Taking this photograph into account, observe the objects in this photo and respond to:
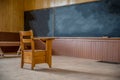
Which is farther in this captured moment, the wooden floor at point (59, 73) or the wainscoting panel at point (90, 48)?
the wainscoting panel at point (90, 48)

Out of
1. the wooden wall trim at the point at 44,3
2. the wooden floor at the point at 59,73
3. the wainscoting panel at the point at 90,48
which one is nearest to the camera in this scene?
the wooden floor at the point at 59,73

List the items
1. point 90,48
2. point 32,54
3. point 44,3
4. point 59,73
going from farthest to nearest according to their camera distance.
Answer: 1. point 44,3
2. point 90,48
3. point 32,54
4. point 59,73

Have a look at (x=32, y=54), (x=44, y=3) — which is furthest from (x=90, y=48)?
(x=44, y=3)

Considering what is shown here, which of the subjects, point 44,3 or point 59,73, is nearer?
point 59,73

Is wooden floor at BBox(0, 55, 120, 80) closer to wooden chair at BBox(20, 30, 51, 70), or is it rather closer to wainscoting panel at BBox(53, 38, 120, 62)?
wooden chair at BBox(20, 30, 51, 70)

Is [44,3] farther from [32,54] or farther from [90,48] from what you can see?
[32,54]

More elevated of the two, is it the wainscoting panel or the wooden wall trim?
the wooden wall trim

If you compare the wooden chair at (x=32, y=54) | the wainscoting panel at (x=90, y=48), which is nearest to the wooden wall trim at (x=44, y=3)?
the wainscoting panel at (x=90, y=48)

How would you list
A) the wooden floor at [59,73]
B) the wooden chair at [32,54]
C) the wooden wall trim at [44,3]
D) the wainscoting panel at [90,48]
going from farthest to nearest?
1. the wooden wall trim at [44,3]
2. the wainscoting panel at [90,48]
3. the wooden chair at [32,54]
4. the wooden floor at [59,73]

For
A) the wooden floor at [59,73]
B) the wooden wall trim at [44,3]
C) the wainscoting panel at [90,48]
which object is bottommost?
the wooden floor at [59,73]

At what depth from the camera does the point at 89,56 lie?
6793 mm

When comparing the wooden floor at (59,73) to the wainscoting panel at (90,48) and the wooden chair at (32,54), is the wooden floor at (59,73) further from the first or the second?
the wainscoting panel at (90,48)

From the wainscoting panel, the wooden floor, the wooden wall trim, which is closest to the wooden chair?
the wooden floor

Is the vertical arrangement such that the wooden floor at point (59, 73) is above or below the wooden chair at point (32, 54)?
below
